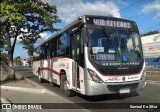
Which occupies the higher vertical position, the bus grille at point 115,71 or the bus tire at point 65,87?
the bus grille at point 115,71

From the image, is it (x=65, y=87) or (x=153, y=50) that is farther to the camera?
(x=153, y=50)

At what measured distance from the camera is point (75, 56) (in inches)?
463

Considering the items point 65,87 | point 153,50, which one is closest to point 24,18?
point 65,87

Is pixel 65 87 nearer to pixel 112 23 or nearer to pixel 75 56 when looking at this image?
pixel 75 56

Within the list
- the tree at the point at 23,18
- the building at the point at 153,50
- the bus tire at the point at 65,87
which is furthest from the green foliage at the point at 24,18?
the building at the point at 153,50

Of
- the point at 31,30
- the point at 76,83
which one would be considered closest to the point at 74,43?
the point at 76,83

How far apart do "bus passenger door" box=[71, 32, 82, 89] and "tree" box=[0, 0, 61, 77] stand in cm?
496

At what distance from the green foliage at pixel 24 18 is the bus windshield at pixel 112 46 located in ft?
21.2

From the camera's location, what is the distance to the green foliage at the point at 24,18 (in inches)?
631

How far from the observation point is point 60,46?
575 inches

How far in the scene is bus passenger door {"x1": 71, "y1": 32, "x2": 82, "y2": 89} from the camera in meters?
11.4

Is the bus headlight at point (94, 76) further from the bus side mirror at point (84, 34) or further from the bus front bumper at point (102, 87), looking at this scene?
the bus side mirror at point (84, 34)

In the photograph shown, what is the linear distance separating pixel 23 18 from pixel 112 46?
741 centimetres

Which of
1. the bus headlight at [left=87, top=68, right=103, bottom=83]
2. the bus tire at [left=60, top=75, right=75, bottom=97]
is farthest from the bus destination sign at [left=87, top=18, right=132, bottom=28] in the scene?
the bus tire at [left=60, top=75, right=75, bottom=97]
